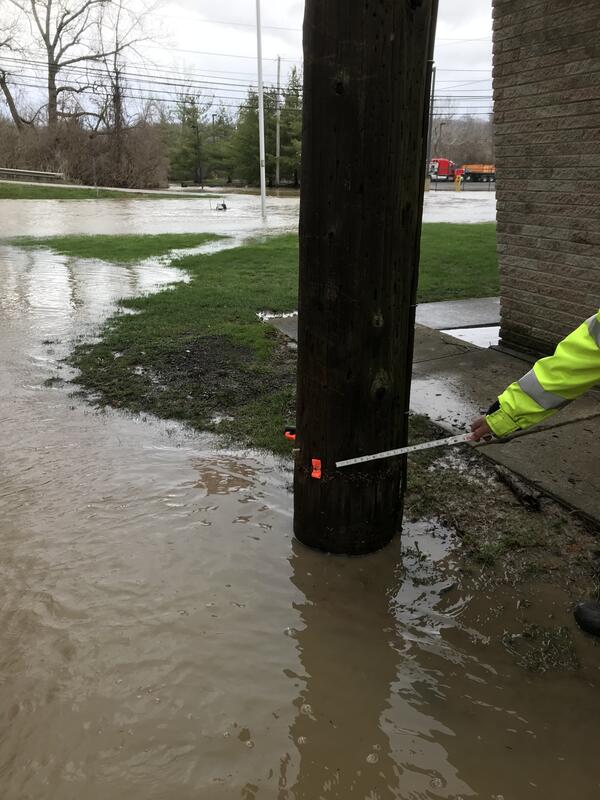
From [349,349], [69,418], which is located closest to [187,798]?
[349,349]

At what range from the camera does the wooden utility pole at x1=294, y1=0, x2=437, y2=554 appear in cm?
230

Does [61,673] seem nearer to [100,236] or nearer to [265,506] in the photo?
[265,506]

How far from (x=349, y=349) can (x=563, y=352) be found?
0.83 metres

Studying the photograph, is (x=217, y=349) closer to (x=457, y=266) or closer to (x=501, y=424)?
(x=501, y=424)

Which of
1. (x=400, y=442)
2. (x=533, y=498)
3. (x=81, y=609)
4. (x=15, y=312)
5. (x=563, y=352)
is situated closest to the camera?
(x=563, y=352)

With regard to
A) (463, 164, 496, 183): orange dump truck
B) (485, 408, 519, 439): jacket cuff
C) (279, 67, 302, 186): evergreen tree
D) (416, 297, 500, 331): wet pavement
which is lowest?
(416, 297, 500, 331): wet pavement

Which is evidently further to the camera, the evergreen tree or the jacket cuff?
the evergreen tree

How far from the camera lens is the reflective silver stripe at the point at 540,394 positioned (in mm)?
2305

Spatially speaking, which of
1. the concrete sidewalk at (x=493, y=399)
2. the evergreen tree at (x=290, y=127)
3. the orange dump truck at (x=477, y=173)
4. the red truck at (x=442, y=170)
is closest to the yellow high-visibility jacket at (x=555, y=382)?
the concrete sidewalk at (x=493, y=399)

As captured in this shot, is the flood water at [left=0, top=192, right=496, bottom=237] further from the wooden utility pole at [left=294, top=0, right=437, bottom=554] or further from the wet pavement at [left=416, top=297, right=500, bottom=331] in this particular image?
the wooden utility pole at [left=294, top=0, right=437, bottom=554]

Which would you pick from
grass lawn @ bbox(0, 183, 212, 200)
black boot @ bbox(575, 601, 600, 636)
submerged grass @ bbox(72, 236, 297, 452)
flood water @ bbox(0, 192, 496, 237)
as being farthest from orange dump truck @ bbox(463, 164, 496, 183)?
black boot @ bbox(575, 601, 600, 636)

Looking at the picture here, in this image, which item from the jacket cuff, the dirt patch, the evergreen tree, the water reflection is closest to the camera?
the water reflection

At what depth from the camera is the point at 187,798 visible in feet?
6.20

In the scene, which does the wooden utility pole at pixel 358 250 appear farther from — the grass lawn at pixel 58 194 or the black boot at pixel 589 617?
the grass lawn at pixel 58 194
